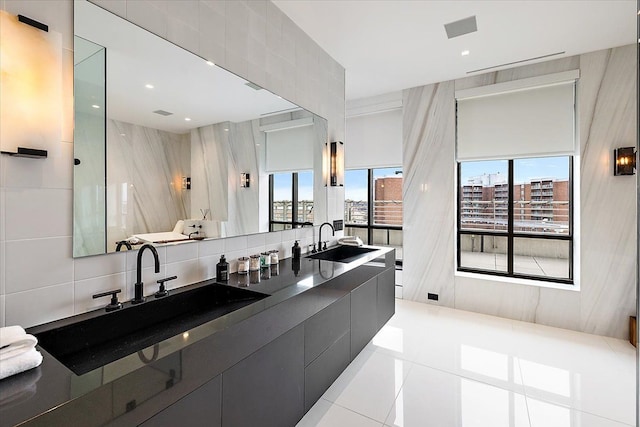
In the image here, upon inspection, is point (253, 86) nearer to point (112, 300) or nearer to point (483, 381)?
point (112, 300)

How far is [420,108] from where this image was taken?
456 centimetres

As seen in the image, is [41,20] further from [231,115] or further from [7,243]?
[231,115]

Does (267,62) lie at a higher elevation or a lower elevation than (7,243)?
higher

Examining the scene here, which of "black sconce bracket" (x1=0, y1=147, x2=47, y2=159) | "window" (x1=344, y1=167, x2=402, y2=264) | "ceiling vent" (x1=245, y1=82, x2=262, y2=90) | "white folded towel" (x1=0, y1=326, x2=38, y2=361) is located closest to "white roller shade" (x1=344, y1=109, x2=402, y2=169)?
"window" (x1=344, y1=167, x2=402, y2=264)

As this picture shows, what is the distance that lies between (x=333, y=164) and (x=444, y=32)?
5.98ft

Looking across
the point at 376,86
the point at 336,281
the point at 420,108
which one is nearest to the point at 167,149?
the point at 336,281

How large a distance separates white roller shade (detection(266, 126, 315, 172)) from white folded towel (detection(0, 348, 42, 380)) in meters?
2.01

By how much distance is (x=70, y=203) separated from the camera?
1.37m

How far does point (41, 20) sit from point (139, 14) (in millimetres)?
496

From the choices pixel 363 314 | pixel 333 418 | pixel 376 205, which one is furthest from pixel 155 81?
pixel 376 205

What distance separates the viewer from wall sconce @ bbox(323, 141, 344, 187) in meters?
3.53

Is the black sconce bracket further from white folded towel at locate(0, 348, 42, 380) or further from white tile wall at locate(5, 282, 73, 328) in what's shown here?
white folded towel at locate(0, 348, 42, 380)

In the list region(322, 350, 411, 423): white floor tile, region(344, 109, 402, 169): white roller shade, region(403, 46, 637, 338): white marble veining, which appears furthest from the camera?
region(344, 109, 402, 169): white roller shade

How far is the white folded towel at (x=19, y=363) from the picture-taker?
2.91 ft
